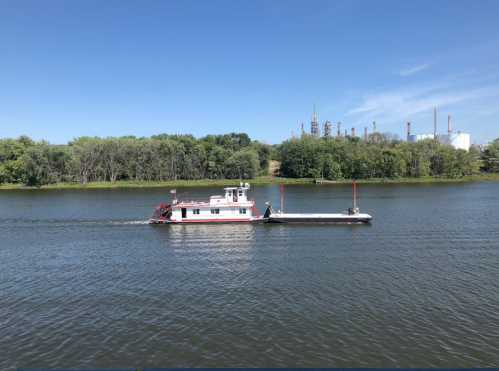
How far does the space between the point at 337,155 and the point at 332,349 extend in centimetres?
12829

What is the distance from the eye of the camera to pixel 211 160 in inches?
5433

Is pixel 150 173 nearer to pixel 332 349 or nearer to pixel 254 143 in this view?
pixel 254 143

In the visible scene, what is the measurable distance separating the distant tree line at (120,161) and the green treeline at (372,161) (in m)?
17.5

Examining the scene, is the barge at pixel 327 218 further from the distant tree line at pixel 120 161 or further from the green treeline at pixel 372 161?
the green treeline at pixel 372 161

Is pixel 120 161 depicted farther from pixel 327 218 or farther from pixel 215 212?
pixel 327 218

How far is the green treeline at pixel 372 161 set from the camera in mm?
135625

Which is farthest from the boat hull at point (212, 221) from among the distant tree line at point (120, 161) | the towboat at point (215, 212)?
the distant tree line at point (120, 161)

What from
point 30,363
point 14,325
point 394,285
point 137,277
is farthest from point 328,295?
point 14,325

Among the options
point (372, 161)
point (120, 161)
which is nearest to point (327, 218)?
point (372, 161)

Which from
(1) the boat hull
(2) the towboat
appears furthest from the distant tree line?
(1) the boat hull

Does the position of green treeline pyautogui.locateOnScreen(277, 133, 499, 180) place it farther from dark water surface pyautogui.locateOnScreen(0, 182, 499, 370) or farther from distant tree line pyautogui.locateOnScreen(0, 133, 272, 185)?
dark water surface pyautogui.locateOnScreen(0, 182, 499, 370)

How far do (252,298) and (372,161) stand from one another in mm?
123174

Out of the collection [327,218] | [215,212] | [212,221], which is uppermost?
[215,212]

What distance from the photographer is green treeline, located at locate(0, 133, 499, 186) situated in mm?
122688
